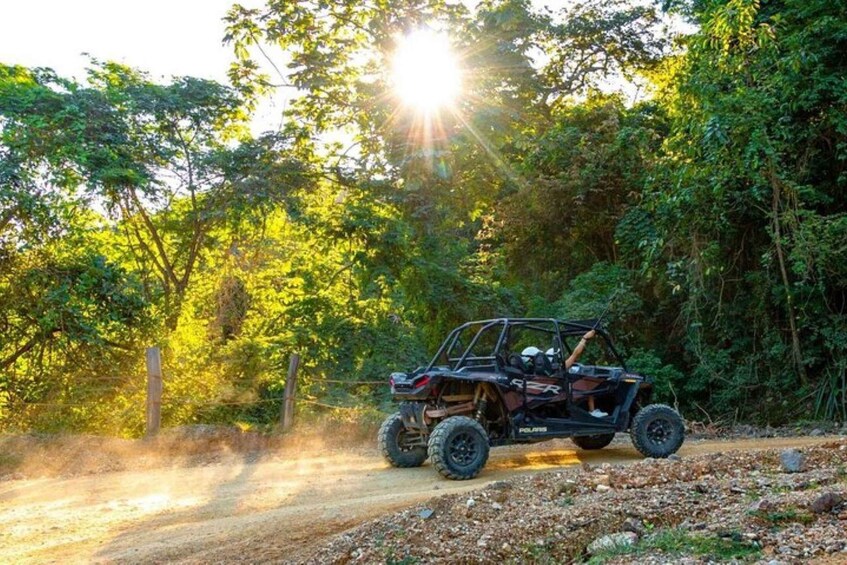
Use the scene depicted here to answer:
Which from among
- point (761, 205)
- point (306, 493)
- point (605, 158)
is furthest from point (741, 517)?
point (605, 158)

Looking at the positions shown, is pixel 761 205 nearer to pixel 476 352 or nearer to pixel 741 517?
pixel 476 352

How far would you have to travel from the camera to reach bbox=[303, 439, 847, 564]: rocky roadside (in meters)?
4.70

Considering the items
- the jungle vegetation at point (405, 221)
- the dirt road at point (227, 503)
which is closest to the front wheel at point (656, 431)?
the dirt road at point (227, 503)

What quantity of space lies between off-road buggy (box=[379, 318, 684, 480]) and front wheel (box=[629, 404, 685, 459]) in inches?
0.5

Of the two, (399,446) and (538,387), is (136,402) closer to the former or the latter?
(399,446)

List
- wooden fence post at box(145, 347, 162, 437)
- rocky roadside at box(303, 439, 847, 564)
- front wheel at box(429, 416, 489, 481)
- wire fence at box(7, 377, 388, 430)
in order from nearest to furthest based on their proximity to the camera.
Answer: rocky roadside at box(303, 439, 847, 564)
front wheel at box(429, 416, 489, 481)
wooden fence post at box(145, 347, 162, 437)
wire fence at box(7, 377, 388, 430)

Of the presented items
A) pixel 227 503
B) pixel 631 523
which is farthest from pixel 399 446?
pixel 631 523

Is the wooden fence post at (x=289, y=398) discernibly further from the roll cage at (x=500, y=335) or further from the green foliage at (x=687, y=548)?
the green foliage at (x=687, y=548)

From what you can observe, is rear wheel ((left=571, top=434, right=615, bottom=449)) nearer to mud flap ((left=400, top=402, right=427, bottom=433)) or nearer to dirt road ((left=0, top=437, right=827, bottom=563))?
dirt road ((left=0, top=437, right=827, bottom=563))

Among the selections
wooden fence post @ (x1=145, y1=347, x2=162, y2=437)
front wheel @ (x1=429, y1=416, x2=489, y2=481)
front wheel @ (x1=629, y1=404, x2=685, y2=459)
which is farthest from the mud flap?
wooden fence post @ (x1=145, y1=347, x2=162, y2=437)

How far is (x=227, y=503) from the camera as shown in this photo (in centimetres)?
812

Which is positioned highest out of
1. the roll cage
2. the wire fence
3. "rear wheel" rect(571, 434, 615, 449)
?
the roll cage

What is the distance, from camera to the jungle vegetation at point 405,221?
1291cm

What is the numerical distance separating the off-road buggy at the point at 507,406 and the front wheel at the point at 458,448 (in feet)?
0.04
